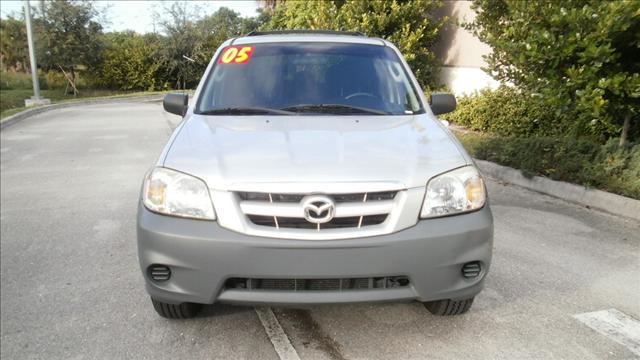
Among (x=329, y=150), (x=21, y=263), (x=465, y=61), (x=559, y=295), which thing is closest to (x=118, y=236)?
(x=21, y=263)

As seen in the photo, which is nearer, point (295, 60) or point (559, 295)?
point (559, 295)

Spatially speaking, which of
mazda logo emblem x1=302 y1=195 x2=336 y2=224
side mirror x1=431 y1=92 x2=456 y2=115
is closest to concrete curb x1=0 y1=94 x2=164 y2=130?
side mirror x1=431 y1=92 x2=456 y2=115

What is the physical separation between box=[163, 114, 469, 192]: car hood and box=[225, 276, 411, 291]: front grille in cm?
45

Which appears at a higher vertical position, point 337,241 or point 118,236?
point 337,241

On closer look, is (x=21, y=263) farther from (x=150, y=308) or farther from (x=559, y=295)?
(x=559, y=295)

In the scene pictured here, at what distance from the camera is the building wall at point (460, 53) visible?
11.4m

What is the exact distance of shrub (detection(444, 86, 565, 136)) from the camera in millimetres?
8484

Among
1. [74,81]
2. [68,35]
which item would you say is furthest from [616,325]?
[74,81]

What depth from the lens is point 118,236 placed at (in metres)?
4.67

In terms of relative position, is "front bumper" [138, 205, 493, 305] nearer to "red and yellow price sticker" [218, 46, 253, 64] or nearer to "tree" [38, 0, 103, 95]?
"red and yellow price sticker" [218, 46, 253, 64]

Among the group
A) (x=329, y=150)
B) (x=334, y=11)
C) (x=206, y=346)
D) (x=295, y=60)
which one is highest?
(x=334, y=11)

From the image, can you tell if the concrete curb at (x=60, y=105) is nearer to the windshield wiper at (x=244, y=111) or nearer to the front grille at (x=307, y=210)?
the windshield wiper at (x=244, y=111)

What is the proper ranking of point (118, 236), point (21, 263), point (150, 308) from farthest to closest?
1. point (118, 236)
2. point (21, 263)
3. point (150, 308)

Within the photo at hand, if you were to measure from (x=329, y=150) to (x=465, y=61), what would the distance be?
10.2m
